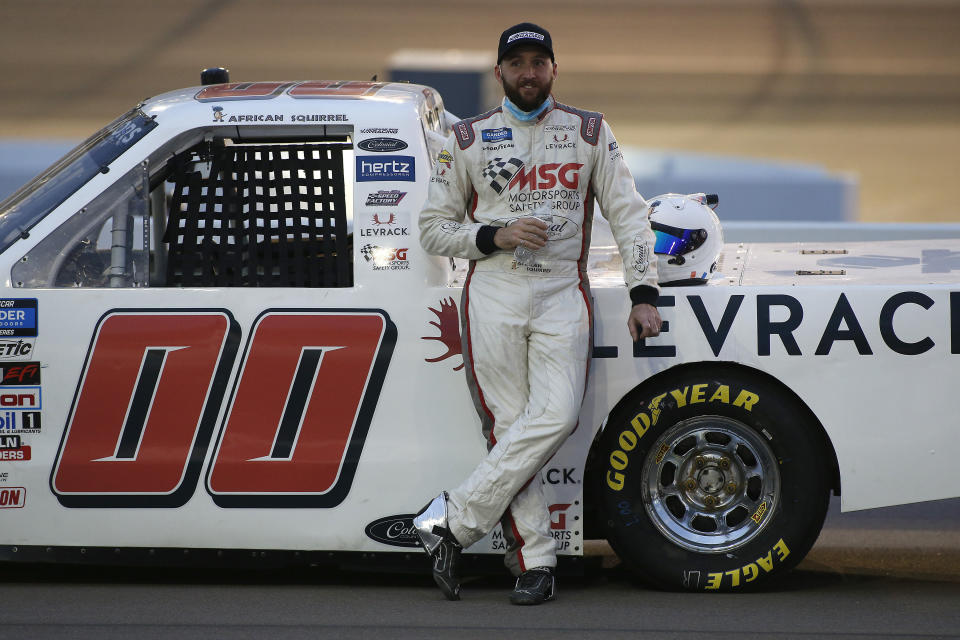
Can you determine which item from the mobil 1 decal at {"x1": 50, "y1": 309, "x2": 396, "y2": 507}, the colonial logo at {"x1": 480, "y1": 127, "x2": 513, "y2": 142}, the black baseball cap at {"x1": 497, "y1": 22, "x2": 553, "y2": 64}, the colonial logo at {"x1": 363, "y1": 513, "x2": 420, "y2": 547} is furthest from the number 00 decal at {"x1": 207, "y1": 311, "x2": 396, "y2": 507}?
the black baseball cap at {"x1": 497, "y1": 22, "x2": 553, "y2": 64}

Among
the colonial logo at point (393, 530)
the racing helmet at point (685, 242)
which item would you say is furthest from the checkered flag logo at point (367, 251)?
the racing helmet at point (685, 242)

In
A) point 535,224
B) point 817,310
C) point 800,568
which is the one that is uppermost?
point 535,224

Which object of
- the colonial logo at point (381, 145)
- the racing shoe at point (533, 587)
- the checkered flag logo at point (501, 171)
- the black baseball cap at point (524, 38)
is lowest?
the racing shoe at point (533, 587)

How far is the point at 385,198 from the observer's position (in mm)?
4613

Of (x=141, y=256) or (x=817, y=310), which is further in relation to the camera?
(x=141, y=256)

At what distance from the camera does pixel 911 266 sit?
502 centimetres

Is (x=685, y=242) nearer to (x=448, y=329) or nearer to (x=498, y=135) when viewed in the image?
(x=498, y=135)

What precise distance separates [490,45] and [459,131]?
83.4 feet

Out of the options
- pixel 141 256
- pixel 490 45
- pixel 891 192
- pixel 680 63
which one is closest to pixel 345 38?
pixel 490 45

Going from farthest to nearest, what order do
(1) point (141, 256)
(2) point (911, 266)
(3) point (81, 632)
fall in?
→ (2) point (911, 266) < (1) point (141, 256) < (3) point (81, 632)

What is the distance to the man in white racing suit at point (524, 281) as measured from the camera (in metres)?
4.32

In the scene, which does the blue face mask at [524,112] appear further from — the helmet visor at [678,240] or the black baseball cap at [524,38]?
the helmet visor at [678,240]

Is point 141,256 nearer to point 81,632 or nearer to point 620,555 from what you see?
point 81,632

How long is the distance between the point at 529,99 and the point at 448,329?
0.84m
